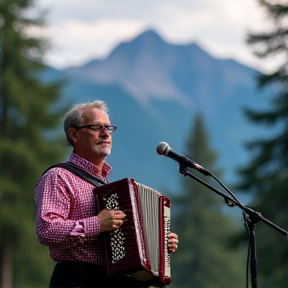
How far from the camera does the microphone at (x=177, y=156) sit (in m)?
6.29

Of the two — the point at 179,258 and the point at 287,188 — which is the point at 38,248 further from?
the point at 179,258

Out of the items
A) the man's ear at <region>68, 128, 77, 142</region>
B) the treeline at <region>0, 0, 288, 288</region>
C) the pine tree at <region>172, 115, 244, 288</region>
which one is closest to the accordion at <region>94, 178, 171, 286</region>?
the man's ear at <region>68, 128, 77, 142</region>

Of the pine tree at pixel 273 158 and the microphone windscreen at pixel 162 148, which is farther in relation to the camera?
the pine tree at pixel 273 158

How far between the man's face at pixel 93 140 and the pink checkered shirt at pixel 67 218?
0.72 feet

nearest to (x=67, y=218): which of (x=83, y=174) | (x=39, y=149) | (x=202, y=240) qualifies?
(x=83, y=174)

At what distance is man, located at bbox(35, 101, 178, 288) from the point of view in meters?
6.11

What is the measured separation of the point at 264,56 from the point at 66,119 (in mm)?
21517

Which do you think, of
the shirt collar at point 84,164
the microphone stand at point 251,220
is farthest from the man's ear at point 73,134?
the microphone stand at point 251,220

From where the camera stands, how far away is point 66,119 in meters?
6.62

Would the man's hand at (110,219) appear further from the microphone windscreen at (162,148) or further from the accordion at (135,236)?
the microphone windscreen at (162,148)

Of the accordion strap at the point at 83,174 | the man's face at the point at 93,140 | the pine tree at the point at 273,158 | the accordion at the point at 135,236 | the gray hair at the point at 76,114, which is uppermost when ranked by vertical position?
the pine tree at the point at 273,158

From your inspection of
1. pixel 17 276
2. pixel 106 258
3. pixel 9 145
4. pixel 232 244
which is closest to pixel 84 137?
pixel 106 258

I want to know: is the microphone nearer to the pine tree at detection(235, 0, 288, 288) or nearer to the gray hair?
the gray hair

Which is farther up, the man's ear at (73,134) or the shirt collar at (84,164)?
the man's ear at (73,134)
